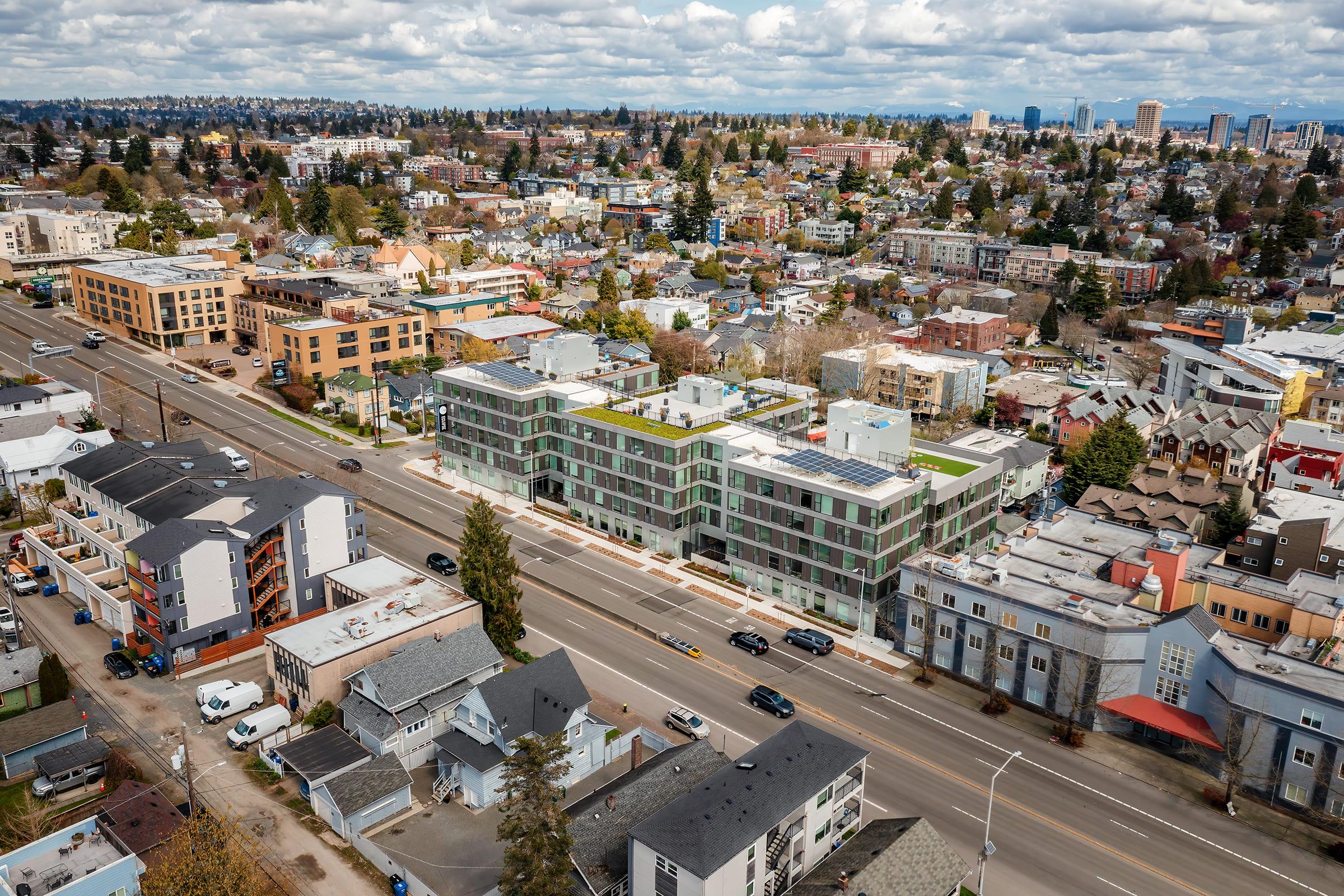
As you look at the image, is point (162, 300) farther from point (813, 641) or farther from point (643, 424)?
point (813, 641)

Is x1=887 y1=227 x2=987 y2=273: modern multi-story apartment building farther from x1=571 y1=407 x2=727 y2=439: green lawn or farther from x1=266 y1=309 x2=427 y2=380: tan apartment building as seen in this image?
x1=571 y1=407 x2=727 y2=439: green lawn

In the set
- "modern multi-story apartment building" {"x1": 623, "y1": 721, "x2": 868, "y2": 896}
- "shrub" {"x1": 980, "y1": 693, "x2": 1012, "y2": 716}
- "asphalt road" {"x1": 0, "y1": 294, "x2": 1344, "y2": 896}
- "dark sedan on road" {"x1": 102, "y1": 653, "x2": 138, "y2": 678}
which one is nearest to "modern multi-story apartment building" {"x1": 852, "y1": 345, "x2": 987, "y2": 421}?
"asphalt road" {"x1": 0, "y1": 294, "x2": 1344, "y2": 896}

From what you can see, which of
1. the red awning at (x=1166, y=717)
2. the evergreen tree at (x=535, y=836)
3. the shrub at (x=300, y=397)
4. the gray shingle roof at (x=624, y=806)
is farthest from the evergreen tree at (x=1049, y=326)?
the evergreen tree at (x=535, y=836)

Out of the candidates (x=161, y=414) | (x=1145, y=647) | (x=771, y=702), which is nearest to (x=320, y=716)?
(x=771, y=702)

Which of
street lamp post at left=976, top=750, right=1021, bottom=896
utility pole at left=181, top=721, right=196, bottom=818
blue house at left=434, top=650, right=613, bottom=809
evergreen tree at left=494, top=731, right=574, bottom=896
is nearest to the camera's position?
evergreen tree at left=494, top=731, right=574, bottom=896

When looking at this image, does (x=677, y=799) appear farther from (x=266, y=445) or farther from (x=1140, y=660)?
(x=266, y=445)

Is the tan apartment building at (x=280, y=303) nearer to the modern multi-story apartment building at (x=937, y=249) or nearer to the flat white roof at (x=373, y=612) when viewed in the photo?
the flat white roof at (x=373, y=612)
